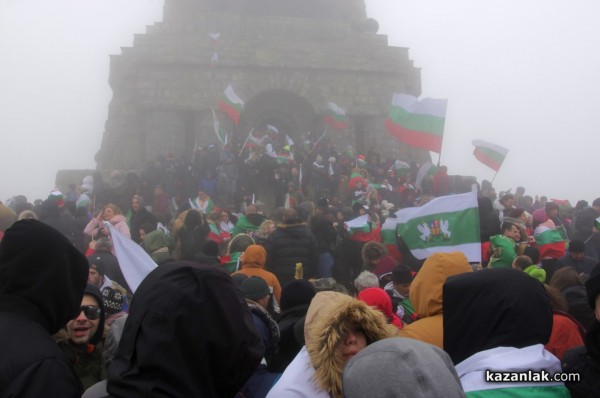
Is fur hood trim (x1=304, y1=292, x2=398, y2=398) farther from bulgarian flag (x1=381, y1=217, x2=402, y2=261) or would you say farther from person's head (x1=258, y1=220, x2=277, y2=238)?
bulgarian flag (x1=381, y1=217, x2=402, y2=261)

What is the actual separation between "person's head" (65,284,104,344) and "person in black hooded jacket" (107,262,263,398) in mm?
1461

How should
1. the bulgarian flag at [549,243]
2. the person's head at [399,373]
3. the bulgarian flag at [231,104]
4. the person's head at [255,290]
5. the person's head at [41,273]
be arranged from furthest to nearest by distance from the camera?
the bulgarian flag at [231,104], the bulgarian flag at [549,243], the person's head at [255,290], the person's head at [41,273], the person's head at [399,373]

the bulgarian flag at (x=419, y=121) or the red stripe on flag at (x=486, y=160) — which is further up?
the bulgarian flag at (x=419, y=121)

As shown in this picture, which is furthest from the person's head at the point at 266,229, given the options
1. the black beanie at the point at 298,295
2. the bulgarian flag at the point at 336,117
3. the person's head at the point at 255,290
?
the bulgarian flag at the point at 336,117

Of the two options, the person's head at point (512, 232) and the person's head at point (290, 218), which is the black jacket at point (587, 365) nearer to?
the person's head at point (512, 232)

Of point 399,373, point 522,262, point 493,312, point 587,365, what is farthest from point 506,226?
point 399,373

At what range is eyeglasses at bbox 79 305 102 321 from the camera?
3576 mm

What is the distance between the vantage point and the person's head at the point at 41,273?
8.19 ft

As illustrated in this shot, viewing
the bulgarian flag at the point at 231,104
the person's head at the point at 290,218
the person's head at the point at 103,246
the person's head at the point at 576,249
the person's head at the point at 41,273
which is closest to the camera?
the person's head at the point at 41,273

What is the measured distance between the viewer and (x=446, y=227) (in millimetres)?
6586

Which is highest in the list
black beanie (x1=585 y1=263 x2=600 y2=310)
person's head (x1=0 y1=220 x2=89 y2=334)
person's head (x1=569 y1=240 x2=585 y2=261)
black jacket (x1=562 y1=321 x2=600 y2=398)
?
person's head (x1=0 y1=220 x2=89 y2=334)

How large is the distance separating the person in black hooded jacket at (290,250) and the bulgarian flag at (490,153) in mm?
7340

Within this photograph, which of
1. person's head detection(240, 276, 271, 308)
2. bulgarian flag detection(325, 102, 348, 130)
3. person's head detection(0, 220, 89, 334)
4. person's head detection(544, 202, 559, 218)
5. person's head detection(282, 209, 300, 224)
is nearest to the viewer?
person's head detection(0, 220, 89, 334)

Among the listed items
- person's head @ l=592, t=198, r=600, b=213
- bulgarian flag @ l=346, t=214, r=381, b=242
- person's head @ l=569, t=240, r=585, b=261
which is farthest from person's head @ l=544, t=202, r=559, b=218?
person's head @ l=569, t=240, r=585, b=261
